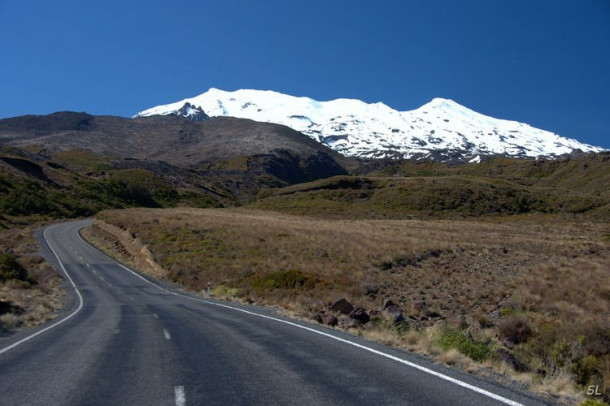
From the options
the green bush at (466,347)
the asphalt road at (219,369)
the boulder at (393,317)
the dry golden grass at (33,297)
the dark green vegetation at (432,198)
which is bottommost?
the dry golden grass at (33,297)

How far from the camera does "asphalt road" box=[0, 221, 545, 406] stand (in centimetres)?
679

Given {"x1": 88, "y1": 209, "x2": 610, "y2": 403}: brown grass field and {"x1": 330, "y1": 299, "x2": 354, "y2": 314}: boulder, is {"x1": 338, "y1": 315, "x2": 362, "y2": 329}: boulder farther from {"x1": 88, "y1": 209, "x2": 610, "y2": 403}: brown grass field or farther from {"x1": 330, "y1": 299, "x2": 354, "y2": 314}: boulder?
{"x1": 330, "y1": 299, "x2": 354, "y2": 314}: boulder

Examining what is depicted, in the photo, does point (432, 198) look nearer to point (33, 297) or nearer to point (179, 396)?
point (33, 297)

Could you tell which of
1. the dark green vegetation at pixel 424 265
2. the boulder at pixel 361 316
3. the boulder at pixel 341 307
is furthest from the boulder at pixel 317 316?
the dark green vegetation at pixel 424 265

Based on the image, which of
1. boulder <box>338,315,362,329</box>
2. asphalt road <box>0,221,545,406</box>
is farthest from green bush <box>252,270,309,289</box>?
asphalt road <box>0,221,545,406</box>

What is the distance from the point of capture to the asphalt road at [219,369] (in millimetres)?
6789

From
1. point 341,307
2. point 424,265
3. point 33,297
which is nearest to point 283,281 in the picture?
point 341,307

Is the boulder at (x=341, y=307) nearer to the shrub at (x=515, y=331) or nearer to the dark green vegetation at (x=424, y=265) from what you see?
the dark green vegetation at (x=424, y=265)

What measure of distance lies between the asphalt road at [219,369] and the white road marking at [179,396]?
0.05 ft

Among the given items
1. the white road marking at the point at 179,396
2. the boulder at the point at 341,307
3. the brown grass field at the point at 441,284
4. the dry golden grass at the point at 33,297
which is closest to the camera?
the white road marking at the point at 179,396

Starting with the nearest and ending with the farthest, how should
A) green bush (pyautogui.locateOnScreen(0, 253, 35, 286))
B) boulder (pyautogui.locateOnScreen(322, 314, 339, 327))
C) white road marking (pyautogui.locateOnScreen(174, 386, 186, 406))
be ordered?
white road marking (pyautogui.locateOnScreen(174, 386, 186, 406)) → boulder (pyautogui.locateOnScreen(322, 314, 339, 327)) → green bush (pyautogui.locateOnScreen(0, 253, 35, 286))

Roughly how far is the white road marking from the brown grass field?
200 inches

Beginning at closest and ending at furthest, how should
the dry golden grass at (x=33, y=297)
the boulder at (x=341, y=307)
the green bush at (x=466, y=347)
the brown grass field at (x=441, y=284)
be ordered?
the green bush at (x=466, y=347)
the brown grass field at (x=441, y=284)
the dry golden grass at (x=33, y=297)
the boulder at (x=341, y=307)

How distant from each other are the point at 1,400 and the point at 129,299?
21.8 m
